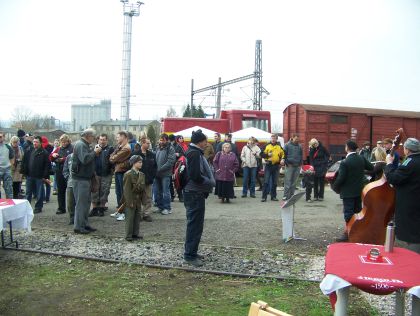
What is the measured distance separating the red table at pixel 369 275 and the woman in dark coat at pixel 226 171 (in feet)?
28.5

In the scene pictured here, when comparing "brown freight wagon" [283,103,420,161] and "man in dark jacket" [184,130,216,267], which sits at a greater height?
"brown freight wagon" [283,103,420,161]

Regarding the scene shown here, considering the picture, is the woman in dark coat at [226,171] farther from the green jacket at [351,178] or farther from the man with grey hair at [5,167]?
the man with grey hair at [5,167]

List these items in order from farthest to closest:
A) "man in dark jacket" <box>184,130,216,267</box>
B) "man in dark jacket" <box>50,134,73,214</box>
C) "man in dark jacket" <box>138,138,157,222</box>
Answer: "man in dark jacket" <box>50,134,73,214</box>
"man in dark jacket" <box>138,138,157,222</box>
"man in dark jacket" <box>184,130,216,267</box>

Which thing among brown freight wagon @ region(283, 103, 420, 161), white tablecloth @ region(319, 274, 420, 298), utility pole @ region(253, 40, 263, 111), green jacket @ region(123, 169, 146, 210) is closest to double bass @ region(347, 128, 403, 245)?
green jacket @ region(123, 169, 146, 210)

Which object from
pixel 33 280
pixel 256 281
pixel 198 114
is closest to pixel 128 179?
pixel 33 280

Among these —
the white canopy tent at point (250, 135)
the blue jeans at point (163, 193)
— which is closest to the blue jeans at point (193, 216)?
the blue jeans at point (163, 193)

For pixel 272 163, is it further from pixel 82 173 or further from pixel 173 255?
pixel 173 255

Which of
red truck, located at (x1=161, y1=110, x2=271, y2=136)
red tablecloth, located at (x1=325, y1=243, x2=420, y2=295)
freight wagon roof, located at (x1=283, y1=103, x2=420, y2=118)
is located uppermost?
freight wagon roof, located at (x1=283, y1=103, x2=420, y2=118)

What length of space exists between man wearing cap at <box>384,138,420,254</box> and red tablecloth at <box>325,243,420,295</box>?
161cm

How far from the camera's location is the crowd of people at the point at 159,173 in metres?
6.34

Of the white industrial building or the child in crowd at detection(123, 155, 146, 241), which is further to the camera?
the white industrial building

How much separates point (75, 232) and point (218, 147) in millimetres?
6761

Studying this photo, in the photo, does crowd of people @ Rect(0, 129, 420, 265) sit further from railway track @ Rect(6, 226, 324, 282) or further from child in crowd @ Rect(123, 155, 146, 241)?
railway track @ Rect(6, 226, 324, 282)

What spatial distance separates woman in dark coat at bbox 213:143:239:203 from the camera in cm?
1211
